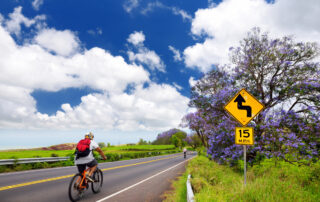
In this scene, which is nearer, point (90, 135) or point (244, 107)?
point (90, 135)

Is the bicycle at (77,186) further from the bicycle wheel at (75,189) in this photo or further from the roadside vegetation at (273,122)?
the roadside vegetation at (273,122)

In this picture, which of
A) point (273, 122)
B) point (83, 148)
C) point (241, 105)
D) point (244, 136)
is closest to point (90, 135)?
point (83, 148)

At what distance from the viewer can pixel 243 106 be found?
7359 mm

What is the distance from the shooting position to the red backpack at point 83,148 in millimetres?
6535

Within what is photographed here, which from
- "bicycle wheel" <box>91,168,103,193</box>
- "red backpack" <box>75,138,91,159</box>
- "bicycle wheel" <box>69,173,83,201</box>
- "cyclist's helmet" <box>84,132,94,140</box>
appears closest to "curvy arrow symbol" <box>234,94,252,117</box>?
"cyclist's helmet" <box>84,132,94,140</box>

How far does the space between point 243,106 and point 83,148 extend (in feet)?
18.3

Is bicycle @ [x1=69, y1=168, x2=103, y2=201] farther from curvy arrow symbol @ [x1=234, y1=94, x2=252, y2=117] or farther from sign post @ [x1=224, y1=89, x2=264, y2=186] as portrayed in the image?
curvy arrow symbol @ [x1=234, y1=94, x2=252, y2=117]

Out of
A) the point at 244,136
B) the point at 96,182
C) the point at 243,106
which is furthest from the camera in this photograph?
the point at 96,182

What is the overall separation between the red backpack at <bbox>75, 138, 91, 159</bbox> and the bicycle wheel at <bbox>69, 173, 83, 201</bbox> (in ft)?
2.26

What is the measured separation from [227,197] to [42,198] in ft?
18.1

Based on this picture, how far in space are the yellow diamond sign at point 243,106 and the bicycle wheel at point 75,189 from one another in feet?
18.0

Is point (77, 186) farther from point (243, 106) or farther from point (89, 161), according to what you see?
point (243, 106)

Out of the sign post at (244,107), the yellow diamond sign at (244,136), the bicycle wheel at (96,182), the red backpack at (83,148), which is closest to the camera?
the red backpack at (83,148)

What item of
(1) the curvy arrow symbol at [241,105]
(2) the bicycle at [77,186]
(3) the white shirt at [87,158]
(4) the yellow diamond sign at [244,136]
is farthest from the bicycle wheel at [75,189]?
(1) the curvy arrow symbol at [241,105]
